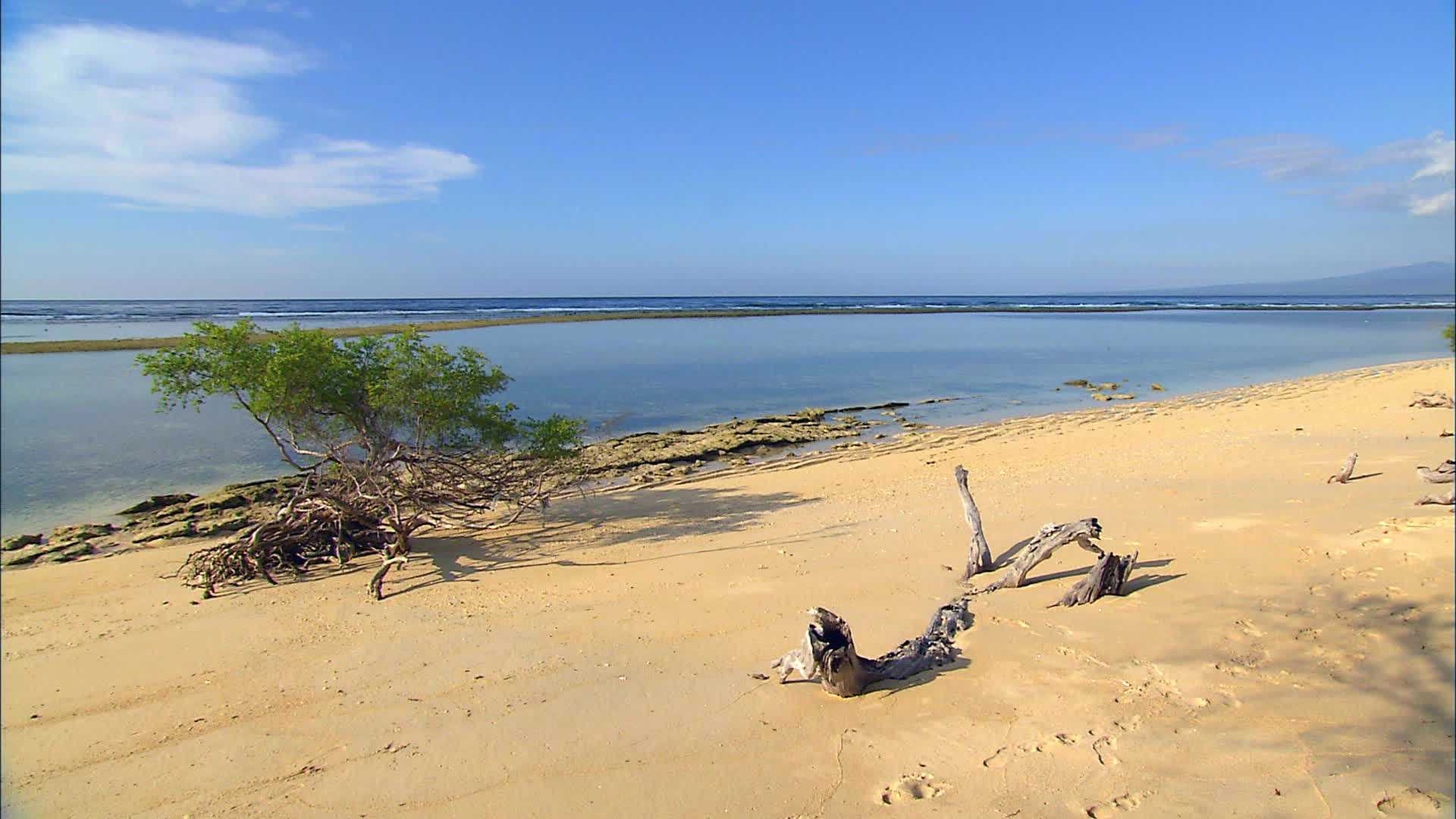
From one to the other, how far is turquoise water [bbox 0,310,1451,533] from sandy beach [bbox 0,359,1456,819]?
5.53m

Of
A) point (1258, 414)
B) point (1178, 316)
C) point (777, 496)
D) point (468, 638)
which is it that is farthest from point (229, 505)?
point (1178, 316)

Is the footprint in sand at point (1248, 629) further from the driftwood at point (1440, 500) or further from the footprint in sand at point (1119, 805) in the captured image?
the driftwood at point (1440, 500)

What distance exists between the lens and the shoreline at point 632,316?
34.2 meters

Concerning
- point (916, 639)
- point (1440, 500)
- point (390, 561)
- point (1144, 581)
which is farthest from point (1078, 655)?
point (390, 561)

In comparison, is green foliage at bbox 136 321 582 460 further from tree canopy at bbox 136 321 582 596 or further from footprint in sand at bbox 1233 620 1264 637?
→ footprint in sand at bbox 1233 620 1264 637

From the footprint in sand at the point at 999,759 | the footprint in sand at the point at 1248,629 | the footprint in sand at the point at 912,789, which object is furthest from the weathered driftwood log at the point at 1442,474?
the footprint in sand at the point at 912,789

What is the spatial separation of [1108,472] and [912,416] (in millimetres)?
8114

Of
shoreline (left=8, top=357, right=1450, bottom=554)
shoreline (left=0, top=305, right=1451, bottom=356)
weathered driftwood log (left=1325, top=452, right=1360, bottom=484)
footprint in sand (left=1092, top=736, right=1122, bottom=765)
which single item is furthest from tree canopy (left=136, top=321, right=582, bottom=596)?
shoreline (left=0, top=305, right=1451, bottom=356)

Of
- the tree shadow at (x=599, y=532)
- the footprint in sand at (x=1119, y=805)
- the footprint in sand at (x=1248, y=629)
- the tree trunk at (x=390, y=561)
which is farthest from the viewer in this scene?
the tree shadow at (x=599, y=532)

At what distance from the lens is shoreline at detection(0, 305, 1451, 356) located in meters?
34.2

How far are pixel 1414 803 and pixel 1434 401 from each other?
52.7 ft

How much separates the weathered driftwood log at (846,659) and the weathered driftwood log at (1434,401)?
1533 centimetres

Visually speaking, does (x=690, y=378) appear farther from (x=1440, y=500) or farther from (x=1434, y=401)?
(x=1440, y=500)

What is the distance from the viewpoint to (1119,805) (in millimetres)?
3693
